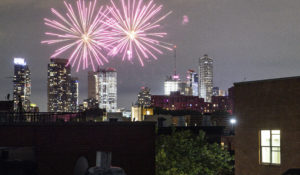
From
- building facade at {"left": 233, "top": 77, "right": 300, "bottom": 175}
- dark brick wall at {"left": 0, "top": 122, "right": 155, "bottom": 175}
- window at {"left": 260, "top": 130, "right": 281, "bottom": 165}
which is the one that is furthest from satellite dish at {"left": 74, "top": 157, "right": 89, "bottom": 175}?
window at {"left": 260, "top": 130, "right": 281, "bottom": 165}

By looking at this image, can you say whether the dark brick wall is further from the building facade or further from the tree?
the building facade

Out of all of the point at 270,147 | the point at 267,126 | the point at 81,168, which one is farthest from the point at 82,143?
the point at 270,147

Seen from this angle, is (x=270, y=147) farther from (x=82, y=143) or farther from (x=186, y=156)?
(x=82, y=143)

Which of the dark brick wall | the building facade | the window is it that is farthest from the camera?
the window

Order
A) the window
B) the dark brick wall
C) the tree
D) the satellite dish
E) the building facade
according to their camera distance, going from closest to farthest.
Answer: the satellite dish, the dark brick wall, the building facade, the window, the tree

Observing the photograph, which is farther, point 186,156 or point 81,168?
point 186,156

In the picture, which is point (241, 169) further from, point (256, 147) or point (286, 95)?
point (286, 95)
